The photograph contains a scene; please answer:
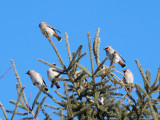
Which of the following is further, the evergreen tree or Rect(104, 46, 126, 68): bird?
Rect(104, 46, 126, 68): bird

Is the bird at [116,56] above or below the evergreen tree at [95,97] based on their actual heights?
above

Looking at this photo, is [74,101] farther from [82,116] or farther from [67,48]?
[67,48]

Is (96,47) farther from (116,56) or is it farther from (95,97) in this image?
(116,56)

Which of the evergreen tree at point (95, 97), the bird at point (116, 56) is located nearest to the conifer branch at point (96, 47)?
the evergreen tree at point (95, 97)

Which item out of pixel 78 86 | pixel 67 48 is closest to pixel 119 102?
pixel 78 86

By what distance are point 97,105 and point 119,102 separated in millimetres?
305

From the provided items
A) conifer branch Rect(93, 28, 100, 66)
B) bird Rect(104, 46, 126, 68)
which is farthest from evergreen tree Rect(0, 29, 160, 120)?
bird Rect(104, 46, 126, 68)

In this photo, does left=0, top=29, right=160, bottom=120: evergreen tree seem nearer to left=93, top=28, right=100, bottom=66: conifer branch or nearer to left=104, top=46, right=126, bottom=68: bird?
left=93, top=28, right=100, bottom=66: conifer branch

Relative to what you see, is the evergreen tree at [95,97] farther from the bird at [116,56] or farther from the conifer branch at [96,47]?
the bird at [116,56]

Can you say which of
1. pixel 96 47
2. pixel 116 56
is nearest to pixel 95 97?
pixel 96 47

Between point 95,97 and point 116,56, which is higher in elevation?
point 116,56

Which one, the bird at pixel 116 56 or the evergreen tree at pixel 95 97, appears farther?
the bird at pixel 116 56

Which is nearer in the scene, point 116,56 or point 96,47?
point 96,47

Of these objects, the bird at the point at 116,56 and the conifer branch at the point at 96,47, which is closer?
the conifer branch at the point at 96,47
